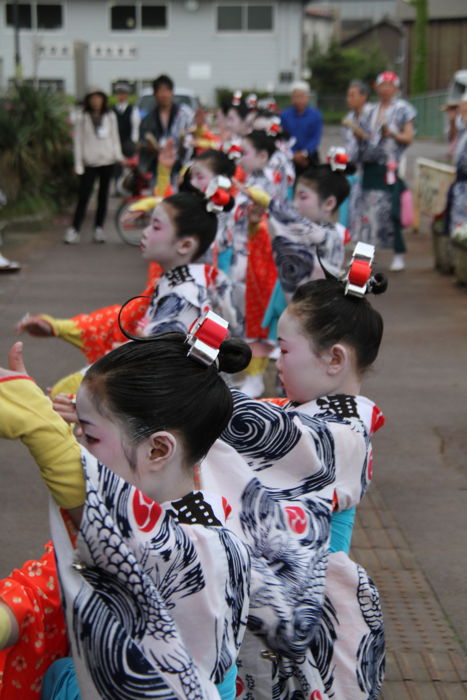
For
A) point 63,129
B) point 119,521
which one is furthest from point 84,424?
point 63,129

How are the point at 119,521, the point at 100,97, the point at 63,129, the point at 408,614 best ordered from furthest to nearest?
1. the point at 63,129
2. the point at 100,97
3. the point at 408,614
4. the point at 119,521

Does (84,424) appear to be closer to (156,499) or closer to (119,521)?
(156,499)

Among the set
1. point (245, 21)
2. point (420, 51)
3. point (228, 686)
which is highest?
point (245, 21)

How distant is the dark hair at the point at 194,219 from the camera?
181 inches

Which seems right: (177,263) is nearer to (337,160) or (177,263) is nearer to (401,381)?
(337,160)

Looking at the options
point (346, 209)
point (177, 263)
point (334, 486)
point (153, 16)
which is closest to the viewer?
point (334, 486)

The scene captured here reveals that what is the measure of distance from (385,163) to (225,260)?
13.2 ft

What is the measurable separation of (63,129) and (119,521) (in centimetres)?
1380

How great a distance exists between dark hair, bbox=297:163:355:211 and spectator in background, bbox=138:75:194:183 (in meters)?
5.34

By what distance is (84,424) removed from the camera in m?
2.03

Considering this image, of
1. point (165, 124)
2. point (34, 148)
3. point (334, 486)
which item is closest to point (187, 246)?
point (334, 486)

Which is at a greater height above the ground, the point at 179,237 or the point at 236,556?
the point at 179,237

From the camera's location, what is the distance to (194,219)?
4641mm

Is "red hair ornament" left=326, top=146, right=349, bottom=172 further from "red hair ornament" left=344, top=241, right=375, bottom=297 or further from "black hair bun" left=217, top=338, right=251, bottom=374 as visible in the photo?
"black hair bun" left=217, top=338, right=251, bottom=374
